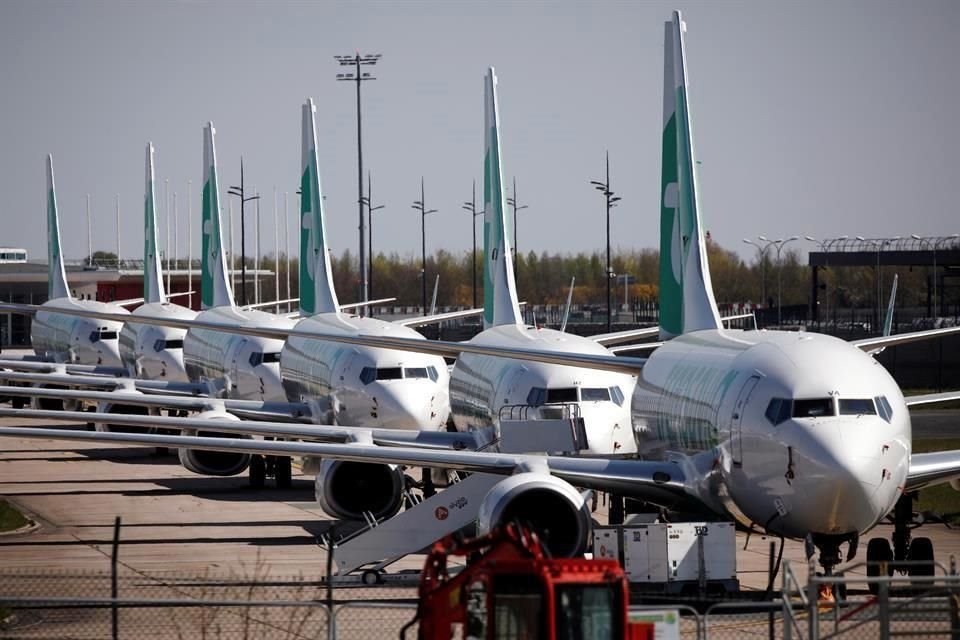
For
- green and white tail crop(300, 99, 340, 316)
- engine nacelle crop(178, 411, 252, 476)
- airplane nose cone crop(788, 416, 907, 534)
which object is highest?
green and white tail crop(300, 99, 340, 316)

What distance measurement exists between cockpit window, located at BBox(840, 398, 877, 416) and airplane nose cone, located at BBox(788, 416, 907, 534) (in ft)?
0.35

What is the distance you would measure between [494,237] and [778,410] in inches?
889

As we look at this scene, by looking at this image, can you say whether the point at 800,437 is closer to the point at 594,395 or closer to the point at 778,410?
the point at 778,410

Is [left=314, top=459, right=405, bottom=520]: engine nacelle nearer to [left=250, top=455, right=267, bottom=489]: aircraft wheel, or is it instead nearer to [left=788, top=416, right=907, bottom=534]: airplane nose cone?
[left=250, top=455, right=267, bottom=489]: aircraft wheel

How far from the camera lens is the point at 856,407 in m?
23.2

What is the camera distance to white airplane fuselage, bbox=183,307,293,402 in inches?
2058

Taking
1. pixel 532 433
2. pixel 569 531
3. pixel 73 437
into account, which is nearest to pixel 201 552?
pixel 73 437

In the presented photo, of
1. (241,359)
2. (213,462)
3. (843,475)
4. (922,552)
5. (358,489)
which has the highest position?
(843,475)

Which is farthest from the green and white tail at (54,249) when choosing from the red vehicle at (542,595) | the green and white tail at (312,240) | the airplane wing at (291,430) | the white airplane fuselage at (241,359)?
the red vehicle at (542,595)

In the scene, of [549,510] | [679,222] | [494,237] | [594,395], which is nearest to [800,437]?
[549,510]

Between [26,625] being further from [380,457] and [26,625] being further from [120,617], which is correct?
[380,457]

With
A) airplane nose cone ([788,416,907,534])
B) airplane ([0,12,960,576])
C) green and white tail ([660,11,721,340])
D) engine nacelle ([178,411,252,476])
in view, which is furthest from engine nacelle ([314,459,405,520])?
airplane nose cone ([788,416,907,534])

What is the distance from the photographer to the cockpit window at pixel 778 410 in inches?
919

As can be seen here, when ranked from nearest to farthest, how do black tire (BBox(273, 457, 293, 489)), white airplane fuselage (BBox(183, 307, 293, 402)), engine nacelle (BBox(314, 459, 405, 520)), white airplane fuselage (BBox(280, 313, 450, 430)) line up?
1. engine nacelle (BBox(314, 459, 405, 520))
2. white airplane fuselage (BBox(280, 313, 450, 430))
3. black tire (BBox(273, 457, 293, 489))
4. white airplane fuselage (BBox(183, 307, 293, 402))
